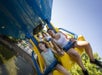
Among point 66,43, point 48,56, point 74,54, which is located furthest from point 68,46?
point 48,56

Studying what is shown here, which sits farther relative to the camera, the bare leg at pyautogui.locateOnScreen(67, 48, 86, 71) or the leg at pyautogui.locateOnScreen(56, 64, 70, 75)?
the bare leg at pyautogui.locateOnScreen(67, 48, 86, 71)

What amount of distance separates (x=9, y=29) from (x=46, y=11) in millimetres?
850

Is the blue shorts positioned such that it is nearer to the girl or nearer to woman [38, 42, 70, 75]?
the girl

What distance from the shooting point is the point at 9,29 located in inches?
199

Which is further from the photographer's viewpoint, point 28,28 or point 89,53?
point 89,53

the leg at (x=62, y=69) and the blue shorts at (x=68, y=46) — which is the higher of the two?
the blue shorts at (x=68, y=46)

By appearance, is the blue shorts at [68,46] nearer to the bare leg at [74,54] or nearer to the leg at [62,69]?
the bare leg at [74,54]

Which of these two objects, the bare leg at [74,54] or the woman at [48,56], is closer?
the woman at [48,56]

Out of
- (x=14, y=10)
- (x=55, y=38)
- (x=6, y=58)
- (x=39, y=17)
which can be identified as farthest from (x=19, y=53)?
(x=14, y=10)

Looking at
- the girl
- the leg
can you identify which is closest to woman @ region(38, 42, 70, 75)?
the leg

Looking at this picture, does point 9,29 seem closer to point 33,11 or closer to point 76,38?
point 33,11

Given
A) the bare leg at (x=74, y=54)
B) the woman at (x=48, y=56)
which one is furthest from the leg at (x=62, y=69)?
the bare leg at (x=74, y=54)

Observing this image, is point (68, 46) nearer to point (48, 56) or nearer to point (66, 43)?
point (66, 43)

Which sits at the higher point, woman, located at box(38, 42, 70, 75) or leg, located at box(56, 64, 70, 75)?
woman, located at box(38, 42, 70, 75)
